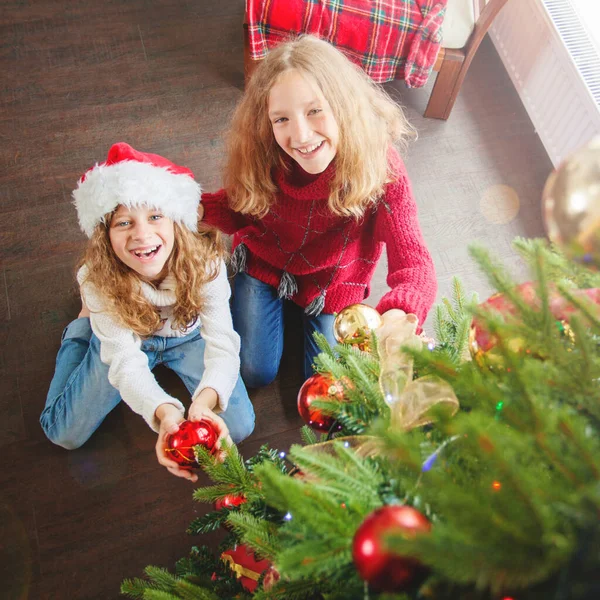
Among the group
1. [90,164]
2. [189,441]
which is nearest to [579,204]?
[189,441]

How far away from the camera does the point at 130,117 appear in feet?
6.86

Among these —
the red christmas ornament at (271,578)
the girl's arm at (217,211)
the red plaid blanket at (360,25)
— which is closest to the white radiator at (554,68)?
the red plaid blanket at (360,25)

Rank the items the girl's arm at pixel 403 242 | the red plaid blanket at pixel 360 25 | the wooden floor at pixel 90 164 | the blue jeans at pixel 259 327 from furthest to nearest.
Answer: the red plaid blanket at pixel 360 25 → the blue jeans at pixel 259 327 → the wooden floor at pixel 90 164 → the girl's arm at pixel 403 242

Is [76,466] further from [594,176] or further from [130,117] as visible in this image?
[594,176]

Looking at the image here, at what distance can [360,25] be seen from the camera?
177cm

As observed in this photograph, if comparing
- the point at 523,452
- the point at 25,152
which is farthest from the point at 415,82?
the point at 523,452

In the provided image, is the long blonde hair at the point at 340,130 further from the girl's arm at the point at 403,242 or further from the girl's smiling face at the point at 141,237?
the girl's smiling face at the point at 141,237

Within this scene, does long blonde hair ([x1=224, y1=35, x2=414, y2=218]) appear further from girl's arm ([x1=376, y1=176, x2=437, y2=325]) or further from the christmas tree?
the christmas tree

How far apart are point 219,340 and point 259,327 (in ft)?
0.75

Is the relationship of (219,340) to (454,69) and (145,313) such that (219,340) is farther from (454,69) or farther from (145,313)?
(454,69)

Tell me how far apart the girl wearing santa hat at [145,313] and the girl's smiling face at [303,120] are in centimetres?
24

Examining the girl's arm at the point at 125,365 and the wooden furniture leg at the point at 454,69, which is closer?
the girl's arm at the point at 125,365

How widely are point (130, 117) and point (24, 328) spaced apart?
0.83 metres

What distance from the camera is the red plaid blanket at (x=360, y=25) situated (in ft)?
5.74
